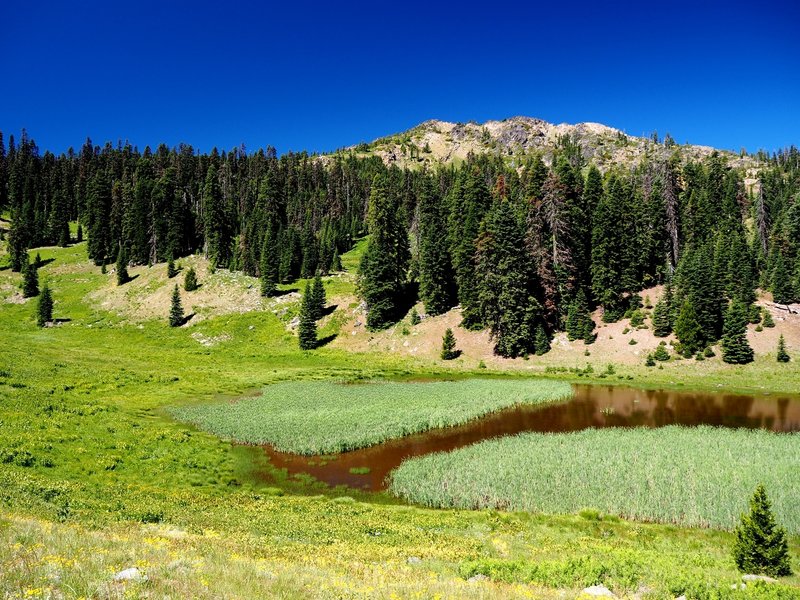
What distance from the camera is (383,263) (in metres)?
79.7

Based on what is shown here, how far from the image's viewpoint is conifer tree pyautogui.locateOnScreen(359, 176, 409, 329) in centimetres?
7906

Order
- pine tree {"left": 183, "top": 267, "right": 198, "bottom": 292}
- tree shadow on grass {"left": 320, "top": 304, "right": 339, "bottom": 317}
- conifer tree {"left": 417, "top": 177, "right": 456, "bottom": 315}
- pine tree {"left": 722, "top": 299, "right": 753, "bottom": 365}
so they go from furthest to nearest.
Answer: pine tree {"left": 183, "top": 267, "right": 198, "bottom": 292}
tree shadow on grass {"left": 320, "top": 304, "right": 339, "bottom": 317}
conifer tree {"left": 417, "top": 177, "right": 456, "bottom": 315}
pine tree {"left": 722, "top": 299, "right": 753, "bottom": 365}

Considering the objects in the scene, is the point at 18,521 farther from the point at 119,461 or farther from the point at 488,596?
the point at 119,461

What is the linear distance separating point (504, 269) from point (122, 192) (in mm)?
101963

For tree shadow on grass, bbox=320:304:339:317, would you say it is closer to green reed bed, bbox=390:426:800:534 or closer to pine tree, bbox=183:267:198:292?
pine tree, bbox=183:267:198:292

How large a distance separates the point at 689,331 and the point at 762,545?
171 feet

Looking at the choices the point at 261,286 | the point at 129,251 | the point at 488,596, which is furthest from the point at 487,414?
the point at 129,251

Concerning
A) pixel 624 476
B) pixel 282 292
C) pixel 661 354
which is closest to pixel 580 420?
pixel 624 476

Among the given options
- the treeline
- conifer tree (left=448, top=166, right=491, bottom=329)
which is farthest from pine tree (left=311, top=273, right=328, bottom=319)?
conifer tree (left=448, top=166, right=491, bottom=329)

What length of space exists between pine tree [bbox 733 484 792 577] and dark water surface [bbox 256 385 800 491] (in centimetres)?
1641

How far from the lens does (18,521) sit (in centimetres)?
1212

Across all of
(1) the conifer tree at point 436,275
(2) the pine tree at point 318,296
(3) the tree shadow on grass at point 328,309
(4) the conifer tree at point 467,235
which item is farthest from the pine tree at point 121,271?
(4) the conifer tree at point 467,235

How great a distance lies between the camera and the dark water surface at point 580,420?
29375mm

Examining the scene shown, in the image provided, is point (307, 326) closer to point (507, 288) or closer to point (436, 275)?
point (436, 275)
